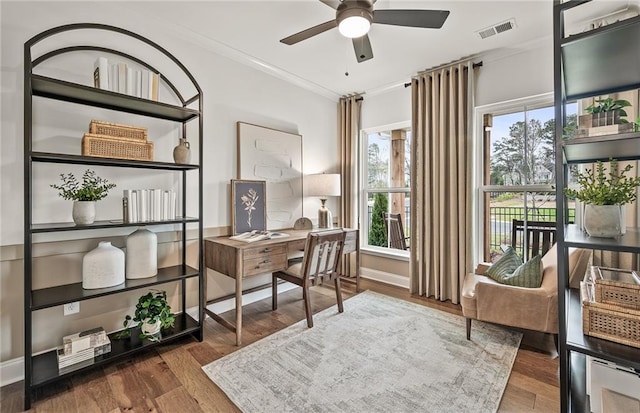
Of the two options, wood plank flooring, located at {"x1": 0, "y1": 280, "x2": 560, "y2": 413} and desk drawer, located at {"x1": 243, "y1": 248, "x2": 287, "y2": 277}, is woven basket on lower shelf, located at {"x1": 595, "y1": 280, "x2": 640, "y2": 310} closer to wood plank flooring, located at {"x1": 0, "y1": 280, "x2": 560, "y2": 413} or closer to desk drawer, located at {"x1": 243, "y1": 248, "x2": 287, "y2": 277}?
wood plank flooring, located at {"x1": 0, "y1": 280, "x2": 560, "y2": 413}

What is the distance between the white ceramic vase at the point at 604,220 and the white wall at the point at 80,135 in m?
2.76

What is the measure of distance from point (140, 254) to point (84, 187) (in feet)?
1.93

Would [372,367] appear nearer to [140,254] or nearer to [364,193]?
[140,254]

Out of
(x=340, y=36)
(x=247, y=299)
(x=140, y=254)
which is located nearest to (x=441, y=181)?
(x=340, y=36)

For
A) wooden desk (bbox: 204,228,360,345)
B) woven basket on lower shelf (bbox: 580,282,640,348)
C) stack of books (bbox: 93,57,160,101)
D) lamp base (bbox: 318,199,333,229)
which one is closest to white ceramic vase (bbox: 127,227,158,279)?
wooden desk (bbox: 204,228,360,345)

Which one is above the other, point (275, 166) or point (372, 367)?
point (275, 166)

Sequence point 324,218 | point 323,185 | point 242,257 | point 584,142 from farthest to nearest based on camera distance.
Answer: point 324,218, point 323,185, point 242,257, point 584,142

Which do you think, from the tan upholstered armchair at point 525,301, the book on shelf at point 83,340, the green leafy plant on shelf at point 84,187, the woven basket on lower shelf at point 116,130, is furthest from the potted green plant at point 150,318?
the tan upholstered armchair at point 525,301

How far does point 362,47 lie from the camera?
7.20ft

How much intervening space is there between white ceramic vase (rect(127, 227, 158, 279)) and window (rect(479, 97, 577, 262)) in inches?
128

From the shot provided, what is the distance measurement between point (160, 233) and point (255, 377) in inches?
57.0

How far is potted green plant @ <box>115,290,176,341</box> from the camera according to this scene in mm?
2150

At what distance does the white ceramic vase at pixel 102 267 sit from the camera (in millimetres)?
1931

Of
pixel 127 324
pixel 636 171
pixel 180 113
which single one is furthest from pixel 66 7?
pixel 636 171
